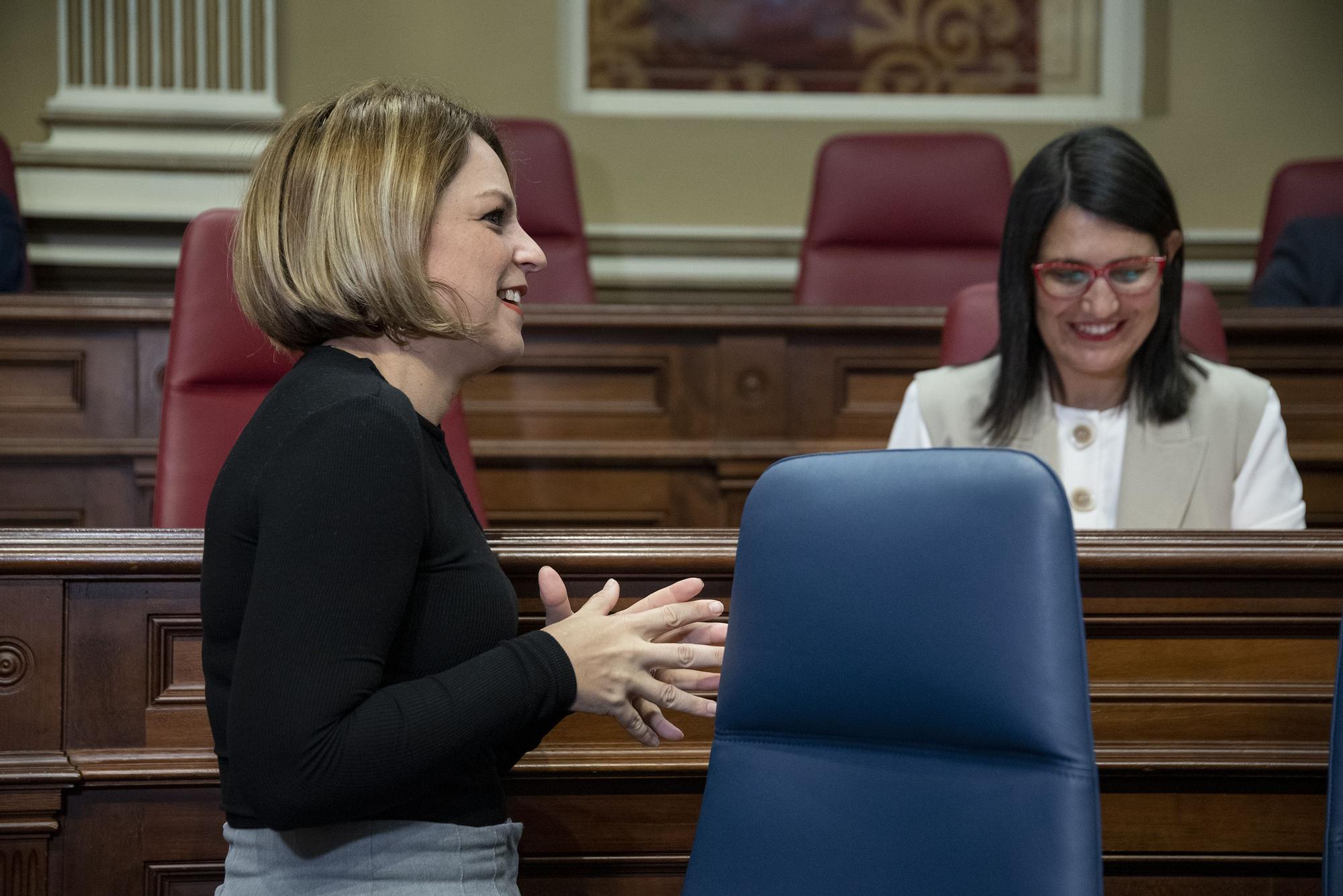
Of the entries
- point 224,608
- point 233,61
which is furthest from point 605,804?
point 233,61

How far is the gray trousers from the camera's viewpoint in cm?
85

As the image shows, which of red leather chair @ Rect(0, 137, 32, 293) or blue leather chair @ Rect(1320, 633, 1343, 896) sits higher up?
red leather chair @ Rect(0, 137, 32, 293)

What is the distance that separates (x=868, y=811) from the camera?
33.1 inches

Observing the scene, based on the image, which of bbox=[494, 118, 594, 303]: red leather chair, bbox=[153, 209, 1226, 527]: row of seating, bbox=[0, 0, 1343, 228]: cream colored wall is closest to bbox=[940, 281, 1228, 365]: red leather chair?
bbox=[153, 209, 1226, 527]: row of seating

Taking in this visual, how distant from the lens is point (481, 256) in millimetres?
944

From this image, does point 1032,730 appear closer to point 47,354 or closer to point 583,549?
point 583,549

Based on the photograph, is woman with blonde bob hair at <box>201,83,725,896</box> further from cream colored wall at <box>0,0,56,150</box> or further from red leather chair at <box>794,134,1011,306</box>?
cream colored wall at <box>0,0,56,150</box>

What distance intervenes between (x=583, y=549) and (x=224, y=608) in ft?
1.29

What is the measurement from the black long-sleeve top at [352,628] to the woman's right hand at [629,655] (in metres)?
0.02

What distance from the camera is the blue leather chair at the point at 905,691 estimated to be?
30.6 inches

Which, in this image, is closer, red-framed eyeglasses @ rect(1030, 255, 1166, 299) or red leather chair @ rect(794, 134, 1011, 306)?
red-framed eyeglasses @ rect(1030, 255, 1166, 299)

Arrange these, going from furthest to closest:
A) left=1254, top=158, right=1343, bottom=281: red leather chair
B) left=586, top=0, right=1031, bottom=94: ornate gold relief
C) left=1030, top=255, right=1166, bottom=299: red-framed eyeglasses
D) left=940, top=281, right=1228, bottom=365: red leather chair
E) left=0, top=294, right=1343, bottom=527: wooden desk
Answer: left=586, top=0, right=1031, bottom=94: ornate gold relief
left=1254, top=158, right=1343, bottom=281: red leather chair
left=0, top=294, right=1343, bottom=527: wooden desk
left=940, top=281, right=1228, bottom=365: red leather chair
left=1030, top=255, right=1166, bottom=299: red-framed eyeglasses

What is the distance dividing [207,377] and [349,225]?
37.7 inches

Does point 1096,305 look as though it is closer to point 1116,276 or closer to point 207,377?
point 1116,276
